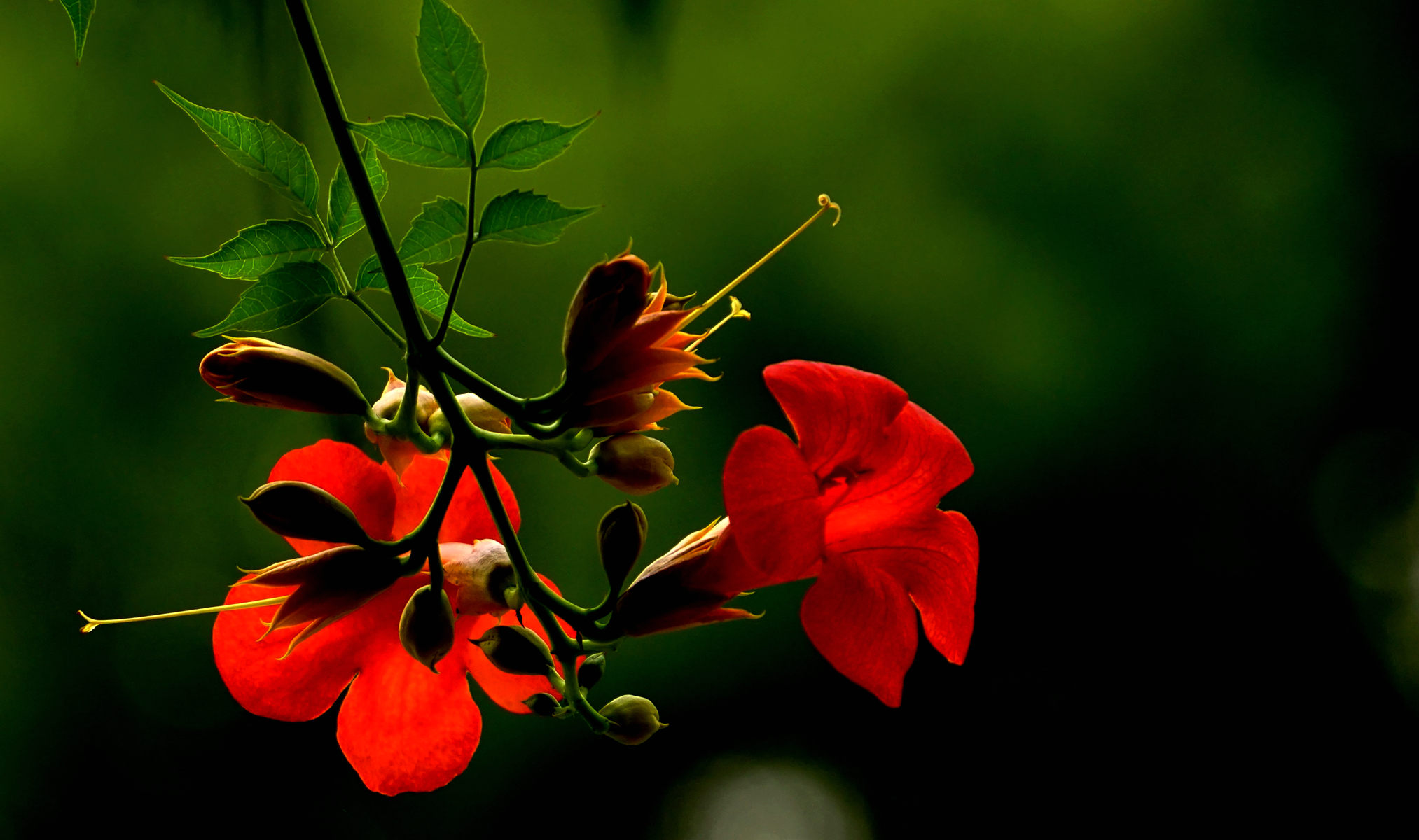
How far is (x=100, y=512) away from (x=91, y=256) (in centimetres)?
57

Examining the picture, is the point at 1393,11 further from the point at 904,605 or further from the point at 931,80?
the point at 904,605

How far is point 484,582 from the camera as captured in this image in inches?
15.0

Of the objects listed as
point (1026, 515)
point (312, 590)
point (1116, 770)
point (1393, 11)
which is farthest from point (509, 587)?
point (1393, 11)

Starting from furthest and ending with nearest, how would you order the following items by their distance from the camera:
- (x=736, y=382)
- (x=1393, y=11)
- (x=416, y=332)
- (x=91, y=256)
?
(x=1393, y=11), (x=736, y=382), (x=91, y=256), (x=416, y=332)

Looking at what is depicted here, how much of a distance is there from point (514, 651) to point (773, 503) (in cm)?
13

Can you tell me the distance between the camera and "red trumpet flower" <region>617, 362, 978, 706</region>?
1.11 ft

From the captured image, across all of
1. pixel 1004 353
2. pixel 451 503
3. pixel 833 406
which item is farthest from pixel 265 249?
pixel 1004 353

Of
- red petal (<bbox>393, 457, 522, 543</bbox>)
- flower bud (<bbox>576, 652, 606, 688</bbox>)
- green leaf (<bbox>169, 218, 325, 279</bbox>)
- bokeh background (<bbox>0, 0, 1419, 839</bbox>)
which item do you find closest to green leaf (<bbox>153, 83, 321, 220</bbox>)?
green leaf (<bbox>169, 218, 325, 279</bbox>)

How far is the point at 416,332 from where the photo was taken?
1.05 feet

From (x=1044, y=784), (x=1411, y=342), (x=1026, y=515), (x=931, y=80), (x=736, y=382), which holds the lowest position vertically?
(x=1044, y=784)

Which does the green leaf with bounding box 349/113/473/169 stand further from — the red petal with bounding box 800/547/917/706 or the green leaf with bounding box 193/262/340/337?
the red petal with bounding box 800/547/917/706

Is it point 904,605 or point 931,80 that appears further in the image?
point 931,80

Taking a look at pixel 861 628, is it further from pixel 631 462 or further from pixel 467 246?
pixel 467 246

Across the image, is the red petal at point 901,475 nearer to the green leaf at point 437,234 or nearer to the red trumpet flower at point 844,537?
the red trumpet flower at point 844,537
